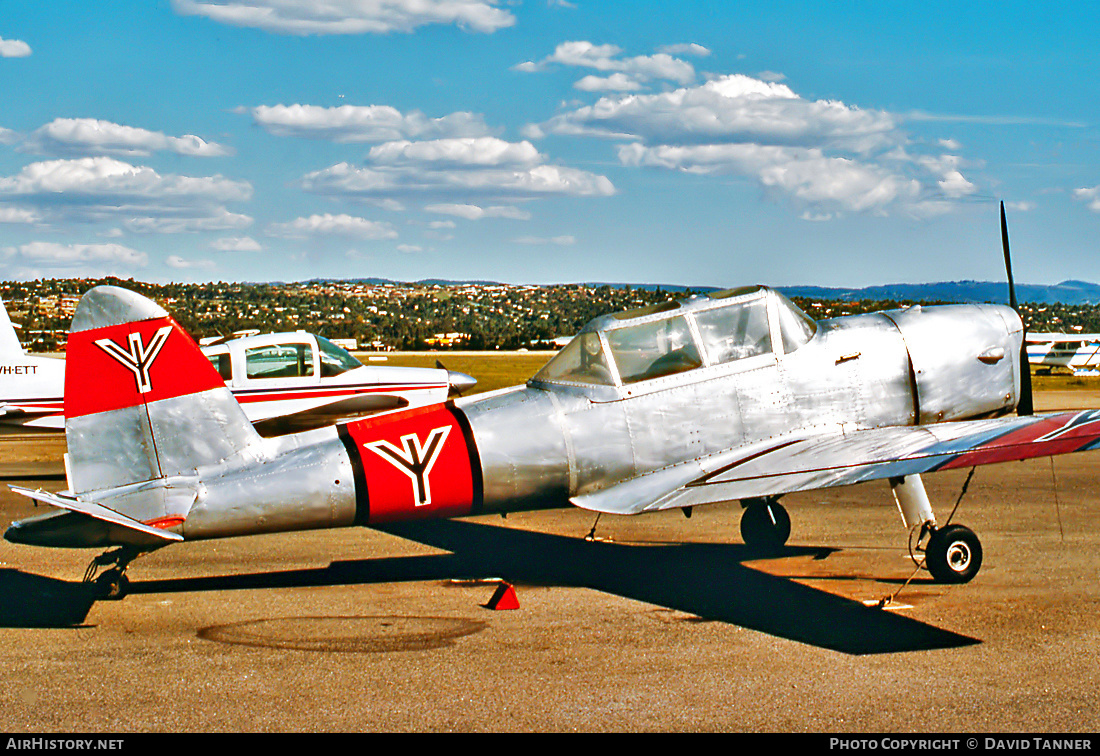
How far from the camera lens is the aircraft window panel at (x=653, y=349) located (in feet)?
24.8

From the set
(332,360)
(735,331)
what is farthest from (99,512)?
(332,360)

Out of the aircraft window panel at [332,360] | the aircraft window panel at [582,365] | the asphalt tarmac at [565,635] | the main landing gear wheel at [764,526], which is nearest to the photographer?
the asphalt tarmac at [565,635]

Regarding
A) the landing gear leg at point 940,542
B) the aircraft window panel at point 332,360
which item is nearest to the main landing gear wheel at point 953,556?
the landing gear leg at point 940,542

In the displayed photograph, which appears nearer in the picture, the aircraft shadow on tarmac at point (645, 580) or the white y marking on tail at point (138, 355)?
the aircraft shadow on tarmac at point (645, 580)

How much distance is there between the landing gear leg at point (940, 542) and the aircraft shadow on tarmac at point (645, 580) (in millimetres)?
993

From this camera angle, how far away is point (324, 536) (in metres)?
9.87

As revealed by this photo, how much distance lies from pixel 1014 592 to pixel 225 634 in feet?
20.0

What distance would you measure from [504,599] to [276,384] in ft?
27.6

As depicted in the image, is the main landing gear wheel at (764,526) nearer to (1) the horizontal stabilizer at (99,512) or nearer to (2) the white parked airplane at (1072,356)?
(1) the horizontal stabilizer at (99,512)

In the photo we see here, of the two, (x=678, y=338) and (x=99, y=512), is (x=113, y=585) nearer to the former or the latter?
(x=99, y=512)

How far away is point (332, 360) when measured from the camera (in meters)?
15.0

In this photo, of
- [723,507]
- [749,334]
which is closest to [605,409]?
[749,334]
